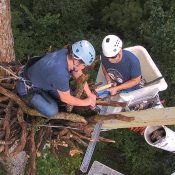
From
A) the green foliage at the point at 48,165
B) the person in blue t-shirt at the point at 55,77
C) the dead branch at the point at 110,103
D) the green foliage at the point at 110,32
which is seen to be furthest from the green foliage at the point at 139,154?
the person in blue t-shirt at the point at 55,77

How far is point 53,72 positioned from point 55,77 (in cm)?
6

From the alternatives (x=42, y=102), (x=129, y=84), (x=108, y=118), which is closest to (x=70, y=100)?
(x=42, y=102)

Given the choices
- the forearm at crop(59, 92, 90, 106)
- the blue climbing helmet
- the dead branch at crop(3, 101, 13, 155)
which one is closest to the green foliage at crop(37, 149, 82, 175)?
the dead branch at crop(3, 101, 13, 155)

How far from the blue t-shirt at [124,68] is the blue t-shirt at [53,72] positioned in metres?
1.41

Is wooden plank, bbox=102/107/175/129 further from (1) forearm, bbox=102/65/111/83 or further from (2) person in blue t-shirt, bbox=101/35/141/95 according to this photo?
(1) forearm, bbox=102/65/111/83

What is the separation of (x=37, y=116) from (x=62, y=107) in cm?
32

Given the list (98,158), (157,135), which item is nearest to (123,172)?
(98,158)

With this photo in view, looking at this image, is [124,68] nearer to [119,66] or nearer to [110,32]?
[119,66]

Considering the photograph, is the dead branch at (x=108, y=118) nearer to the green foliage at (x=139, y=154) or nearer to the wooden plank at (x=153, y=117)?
the wooden plank at (x=153, y=117)

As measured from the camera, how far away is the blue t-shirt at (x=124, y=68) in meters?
6.12

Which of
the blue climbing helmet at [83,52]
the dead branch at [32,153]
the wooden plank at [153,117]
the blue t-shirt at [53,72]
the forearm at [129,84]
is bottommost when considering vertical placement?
the dead branch at [32,153]

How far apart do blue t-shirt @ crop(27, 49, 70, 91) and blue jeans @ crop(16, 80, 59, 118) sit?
12 cm

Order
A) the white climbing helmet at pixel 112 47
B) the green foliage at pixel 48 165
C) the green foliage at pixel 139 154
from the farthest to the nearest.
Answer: the green foliage at pixel 139 154 < the green foliage at pixel 48 165 < the white climbing helmet at pixel 112 47

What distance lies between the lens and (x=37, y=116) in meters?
5.40
